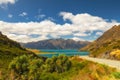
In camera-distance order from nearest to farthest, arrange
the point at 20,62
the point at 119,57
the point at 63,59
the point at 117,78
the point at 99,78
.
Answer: the point at 117,78 → the point at 99,78 → the point at 20,62 → the point at 63,59 → the point at 119,57

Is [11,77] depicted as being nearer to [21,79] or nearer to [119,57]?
[21,79]

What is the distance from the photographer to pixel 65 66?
61531 millimetres

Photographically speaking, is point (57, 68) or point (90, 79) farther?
point (57, 68)

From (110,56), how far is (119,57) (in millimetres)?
11476

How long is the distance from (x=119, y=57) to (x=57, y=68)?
50.9 m

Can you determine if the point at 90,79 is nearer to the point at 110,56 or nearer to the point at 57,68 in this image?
the point at 57,68

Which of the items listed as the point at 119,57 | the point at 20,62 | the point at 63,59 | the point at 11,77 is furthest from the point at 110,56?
the point at 11,77

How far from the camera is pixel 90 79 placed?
16.9m

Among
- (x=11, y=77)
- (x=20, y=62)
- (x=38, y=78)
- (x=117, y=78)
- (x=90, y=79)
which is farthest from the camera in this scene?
(x=20, y=62)

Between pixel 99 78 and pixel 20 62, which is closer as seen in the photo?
pixel 99 78

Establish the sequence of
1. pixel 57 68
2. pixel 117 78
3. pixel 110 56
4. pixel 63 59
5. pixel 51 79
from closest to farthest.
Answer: pixel 117 78 → pixel 51 79 → pixel 57 68 → pixel 63 59 → pixel 110 56

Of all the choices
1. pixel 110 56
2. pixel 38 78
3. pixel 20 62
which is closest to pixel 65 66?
pixel 20 62

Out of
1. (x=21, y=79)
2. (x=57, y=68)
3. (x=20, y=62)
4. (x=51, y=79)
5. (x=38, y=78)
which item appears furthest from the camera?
(x=57, y=68)

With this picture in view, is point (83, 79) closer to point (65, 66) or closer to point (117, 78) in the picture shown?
point (117, 78)
